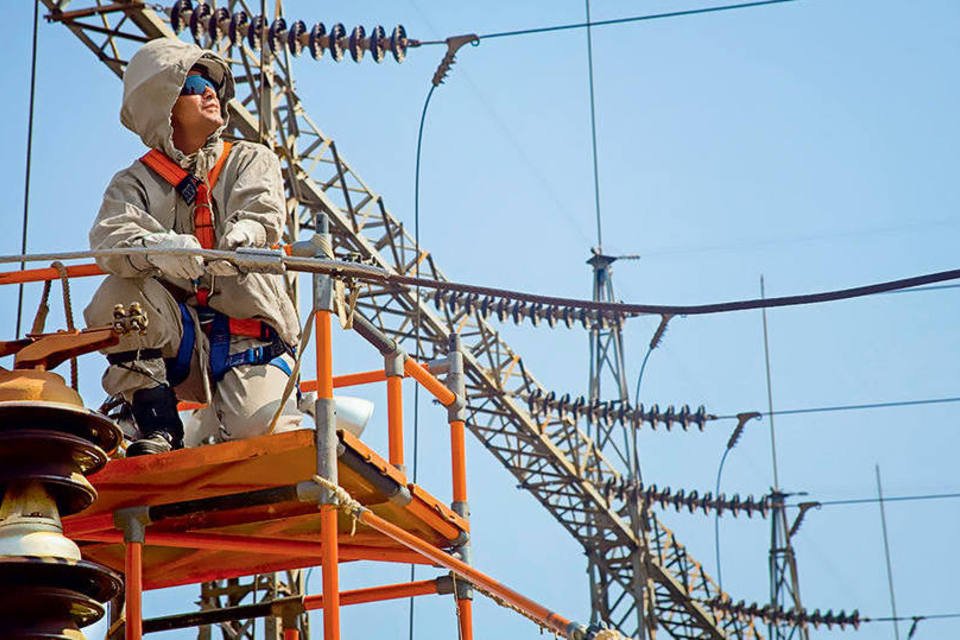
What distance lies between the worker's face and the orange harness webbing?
12 centimetres

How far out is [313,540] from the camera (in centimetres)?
714

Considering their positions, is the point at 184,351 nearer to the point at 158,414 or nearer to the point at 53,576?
the point at 158,414

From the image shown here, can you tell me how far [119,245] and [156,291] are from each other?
341 mm

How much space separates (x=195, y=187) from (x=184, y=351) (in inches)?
24.3

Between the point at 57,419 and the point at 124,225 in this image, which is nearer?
the point at 57,419

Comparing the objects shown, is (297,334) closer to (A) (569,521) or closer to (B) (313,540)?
(B) (313,540)

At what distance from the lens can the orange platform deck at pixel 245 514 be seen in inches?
239

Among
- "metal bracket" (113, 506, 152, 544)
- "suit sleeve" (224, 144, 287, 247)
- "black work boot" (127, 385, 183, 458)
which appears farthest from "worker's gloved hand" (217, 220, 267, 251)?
"metal bracket" (113, 506, 152, 544)

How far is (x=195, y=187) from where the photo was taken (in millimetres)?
6680

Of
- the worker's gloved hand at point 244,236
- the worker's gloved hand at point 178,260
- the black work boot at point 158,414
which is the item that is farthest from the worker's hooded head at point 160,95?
the black work boot at point 158,414

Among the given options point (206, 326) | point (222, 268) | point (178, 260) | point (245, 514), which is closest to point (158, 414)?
point (206, 326)

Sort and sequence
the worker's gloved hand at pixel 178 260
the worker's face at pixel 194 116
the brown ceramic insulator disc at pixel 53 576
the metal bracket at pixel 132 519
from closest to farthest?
1. the brown ceramic insulator disc at pixel 53 576
2. the worker's gloved hand at pixel 178 260
3. the metal bracket at pixel 132 519
4. the worker's face at pixel 194 116

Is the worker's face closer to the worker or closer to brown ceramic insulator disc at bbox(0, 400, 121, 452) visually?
the worker

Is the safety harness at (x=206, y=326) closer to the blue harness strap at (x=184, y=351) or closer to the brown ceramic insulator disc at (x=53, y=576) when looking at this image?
the blue harness strap at (x=184, y=351)
